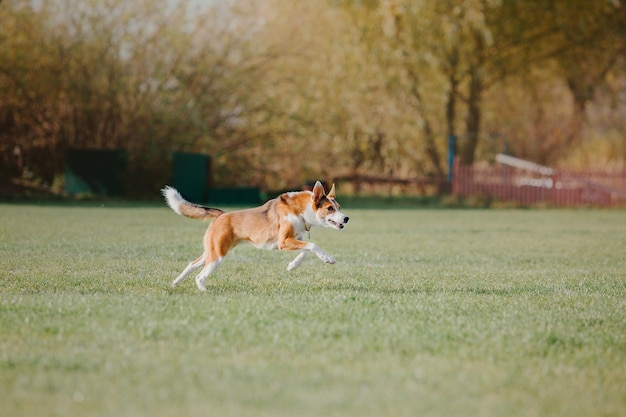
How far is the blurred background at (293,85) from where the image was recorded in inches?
1067

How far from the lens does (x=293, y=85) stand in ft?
104

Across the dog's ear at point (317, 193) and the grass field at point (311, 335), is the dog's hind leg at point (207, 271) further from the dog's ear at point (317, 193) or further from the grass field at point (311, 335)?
the dog's ear at point (317, 193)

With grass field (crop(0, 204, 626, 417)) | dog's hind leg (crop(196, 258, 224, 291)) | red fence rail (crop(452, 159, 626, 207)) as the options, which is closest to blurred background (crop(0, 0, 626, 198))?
red fence rail (crop(452, 159, 626, 207))

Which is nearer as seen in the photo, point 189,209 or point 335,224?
point 189,209

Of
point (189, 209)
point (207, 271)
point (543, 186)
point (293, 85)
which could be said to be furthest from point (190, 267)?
point (543, 186)

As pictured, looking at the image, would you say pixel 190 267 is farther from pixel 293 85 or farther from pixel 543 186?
pixel 543 186

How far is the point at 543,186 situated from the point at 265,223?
78.3ft

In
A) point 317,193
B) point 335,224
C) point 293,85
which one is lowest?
point 335,224

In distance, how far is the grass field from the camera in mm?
4746

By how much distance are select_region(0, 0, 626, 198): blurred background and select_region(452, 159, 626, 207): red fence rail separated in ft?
7.66

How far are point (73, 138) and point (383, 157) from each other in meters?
13.5

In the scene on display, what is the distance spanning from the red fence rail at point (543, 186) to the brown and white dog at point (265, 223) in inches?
901

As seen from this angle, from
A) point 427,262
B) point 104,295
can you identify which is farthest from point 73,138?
point 104,295

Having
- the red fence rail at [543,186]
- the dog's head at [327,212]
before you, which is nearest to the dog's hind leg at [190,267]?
the dog's head at [327,212]
